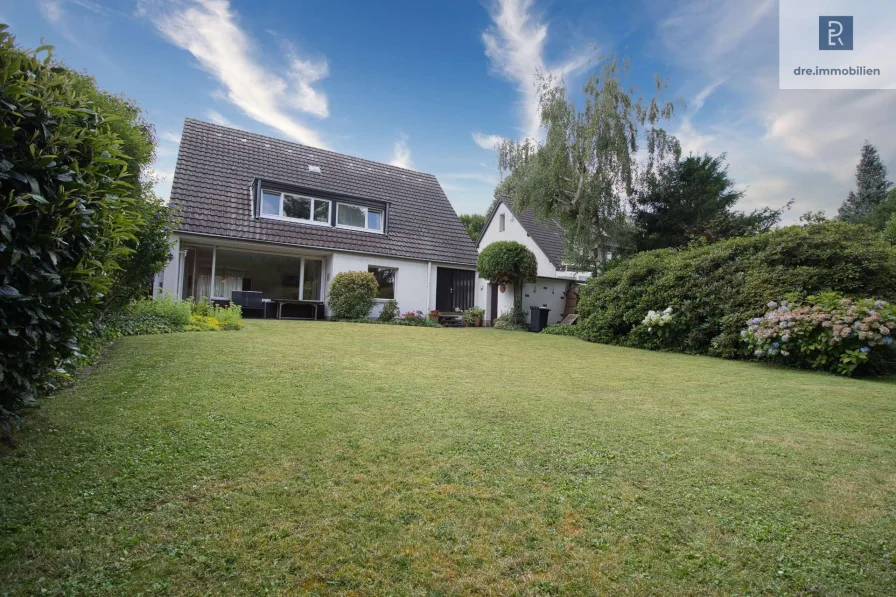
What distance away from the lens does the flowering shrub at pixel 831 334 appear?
636 cm

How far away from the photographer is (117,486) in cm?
214

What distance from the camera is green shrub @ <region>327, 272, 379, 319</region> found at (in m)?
14.1

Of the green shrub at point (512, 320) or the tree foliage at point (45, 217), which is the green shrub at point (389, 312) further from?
the tree foliage at point (45, 217)

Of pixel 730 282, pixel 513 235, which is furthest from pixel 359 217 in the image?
pixel 730 282

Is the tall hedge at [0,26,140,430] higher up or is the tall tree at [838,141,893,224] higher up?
the tall tree at [838,141,893,224]

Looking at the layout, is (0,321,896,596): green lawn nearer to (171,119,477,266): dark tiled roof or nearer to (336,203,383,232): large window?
(171,119,477,266): dark tiled roof

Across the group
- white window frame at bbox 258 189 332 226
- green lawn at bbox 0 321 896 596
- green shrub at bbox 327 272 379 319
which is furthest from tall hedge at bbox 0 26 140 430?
white window frame at bbox 258 189 332 226

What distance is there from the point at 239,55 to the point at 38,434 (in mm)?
11527

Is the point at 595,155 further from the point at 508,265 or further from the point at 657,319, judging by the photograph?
the point at 657,319

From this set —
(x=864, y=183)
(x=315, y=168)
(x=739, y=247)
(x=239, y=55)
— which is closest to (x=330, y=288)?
(x=315, y=168)

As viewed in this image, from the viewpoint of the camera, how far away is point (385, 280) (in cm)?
1631

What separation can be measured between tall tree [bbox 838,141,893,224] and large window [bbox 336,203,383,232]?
1556 inches

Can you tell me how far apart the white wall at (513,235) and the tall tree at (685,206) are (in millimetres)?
4483

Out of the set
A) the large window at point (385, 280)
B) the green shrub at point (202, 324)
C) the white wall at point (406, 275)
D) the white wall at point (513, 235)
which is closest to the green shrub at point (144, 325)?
the green shrub at point (202, 324)
